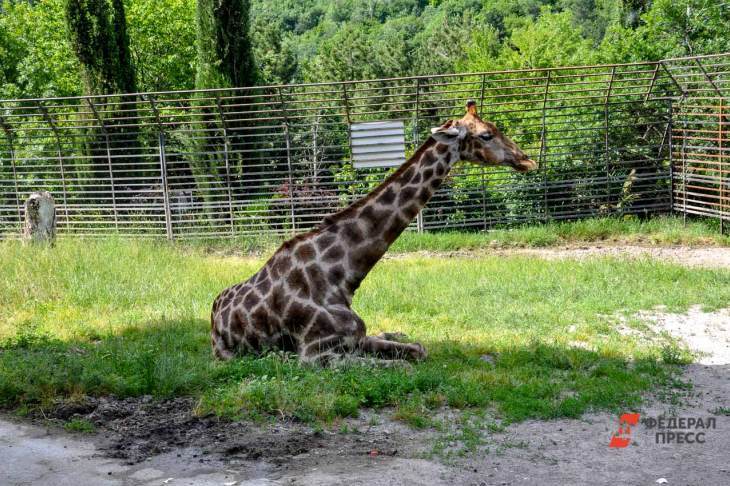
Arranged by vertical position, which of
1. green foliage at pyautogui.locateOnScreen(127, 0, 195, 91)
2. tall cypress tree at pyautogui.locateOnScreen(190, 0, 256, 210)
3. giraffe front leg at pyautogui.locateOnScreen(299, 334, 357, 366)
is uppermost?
green foliage at pyautogui.locateOnScreen(127, 0, 195, 91)

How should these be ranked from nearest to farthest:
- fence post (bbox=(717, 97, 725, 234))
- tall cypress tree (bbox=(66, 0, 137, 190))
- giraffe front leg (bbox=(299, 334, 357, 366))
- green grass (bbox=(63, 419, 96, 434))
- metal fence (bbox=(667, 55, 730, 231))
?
green grass (bbox=(63, 419, 96, 434)) < giraffe front leg (bbox=(299, 334, 357, 366)) < fence post (bbox=(717, 97, 725, 234)) < metal fence (bbox=(667, 55, 730, 231)) < tall cypress tree (bbox=(66, 0, 137, 190))

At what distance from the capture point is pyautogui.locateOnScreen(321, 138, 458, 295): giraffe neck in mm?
8328

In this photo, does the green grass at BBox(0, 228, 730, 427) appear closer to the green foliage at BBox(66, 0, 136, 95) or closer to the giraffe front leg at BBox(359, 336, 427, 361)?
the giraffe front leg at BBox(359, 336, 427, 361)

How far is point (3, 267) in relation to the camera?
12961 mm

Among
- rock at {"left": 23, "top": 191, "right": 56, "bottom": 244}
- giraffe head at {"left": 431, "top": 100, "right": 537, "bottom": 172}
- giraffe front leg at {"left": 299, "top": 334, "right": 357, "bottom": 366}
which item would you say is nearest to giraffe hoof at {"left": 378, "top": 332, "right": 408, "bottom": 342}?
giraffe front leg at {"left": 299, "top": 334, "right": 357, "bottom": 366}

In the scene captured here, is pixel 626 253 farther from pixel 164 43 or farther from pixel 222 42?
pixel 164 43

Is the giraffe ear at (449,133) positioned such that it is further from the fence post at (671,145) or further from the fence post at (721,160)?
the fence post at (671,145)

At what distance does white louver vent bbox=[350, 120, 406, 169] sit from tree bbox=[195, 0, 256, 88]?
516 centimetres

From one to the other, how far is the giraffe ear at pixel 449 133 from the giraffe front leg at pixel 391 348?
2133mm

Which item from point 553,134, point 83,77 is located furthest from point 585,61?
point 83,77

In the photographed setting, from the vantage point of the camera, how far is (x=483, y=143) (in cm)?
852

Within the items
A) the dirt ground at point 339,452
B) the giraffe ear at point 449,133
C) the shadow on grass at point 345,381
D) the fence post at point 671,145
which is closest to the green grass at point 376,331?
the shadow on grass at point 345,381

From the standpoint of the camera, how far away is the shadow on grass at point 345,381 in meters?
7.02

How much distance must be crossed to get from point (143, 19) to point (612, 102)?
24515mm
